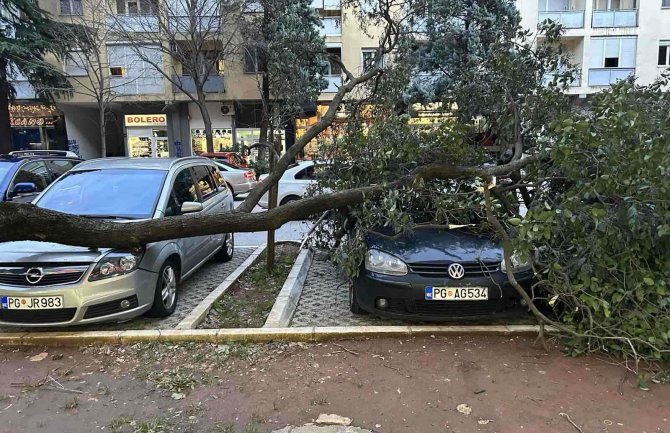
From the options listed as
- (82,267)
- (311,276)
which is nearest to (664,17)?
(311,276)

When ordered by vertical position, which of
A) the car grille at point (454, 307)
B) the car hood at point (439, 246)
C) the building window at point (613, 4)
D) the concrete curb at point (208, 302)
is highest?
the building window at point (613, 4)

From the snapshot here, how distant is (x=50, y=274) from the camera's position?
14.5 feet

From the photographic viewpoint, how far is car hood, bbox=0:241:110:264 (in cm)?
445

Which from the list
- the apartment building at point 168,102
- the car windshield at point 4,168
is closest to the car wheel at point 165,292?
the car windshield at point 4,168

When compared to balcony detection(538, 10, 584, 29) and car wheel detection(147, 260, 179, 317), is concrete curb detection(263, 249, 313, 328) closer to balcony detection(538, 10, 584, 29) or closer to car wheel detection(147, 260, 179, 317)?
car wheel detection(147, 260, 179, 317)

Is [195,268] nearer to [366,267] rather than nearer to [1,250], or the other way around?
[1,250]

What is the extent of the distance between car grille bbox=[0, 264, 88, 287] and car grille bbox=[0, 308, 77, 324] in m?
0.23

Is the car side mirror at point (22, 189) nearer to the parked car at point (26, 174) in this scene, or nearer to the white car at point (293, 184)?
the parked car at point (26, 174)

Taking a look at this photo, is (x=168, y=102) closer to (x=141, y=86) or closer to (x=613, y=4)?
(x=141, y=86)

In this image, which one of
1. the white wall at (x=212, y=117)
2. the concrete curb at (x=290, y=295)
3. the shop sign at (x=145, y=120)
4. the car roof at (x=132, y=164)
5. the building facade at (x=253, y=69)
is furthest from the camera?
the shop sign at (x=145, y=120)

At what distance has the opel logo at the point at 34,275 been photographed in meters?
4.42

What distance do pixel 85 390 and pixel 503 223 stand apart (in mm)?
3824

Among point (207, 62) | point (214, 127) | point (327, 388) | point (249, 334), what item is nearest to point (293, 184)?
point (249, 334)

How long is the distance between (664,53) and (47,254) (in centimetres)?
3202
